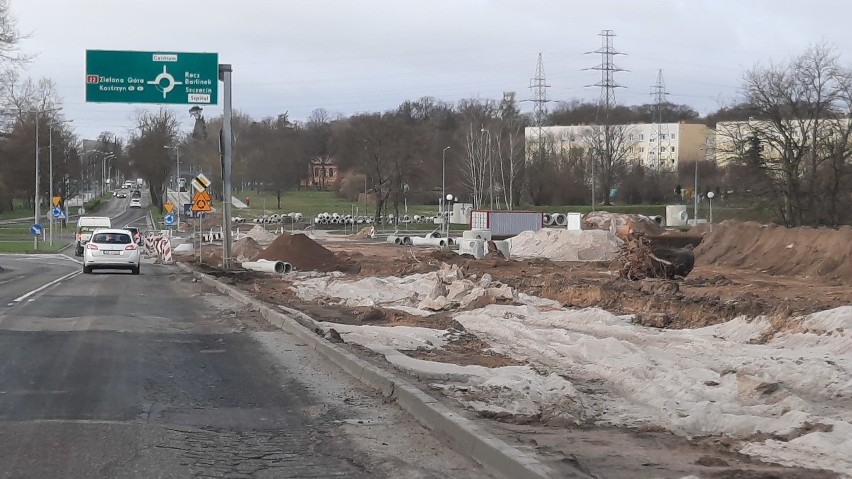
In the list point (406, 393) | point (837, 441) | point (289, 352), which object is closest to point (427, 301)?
point (289, 352)

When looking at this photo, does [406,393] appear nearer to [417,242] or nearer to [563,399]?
[563,399]

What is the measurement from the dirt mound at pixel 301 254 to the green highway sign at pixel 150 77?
7587 millimetres

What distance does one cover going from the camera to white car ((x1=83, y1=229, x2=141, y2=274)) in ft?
111

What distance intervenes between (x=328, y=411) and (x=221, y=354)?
4.49 metres

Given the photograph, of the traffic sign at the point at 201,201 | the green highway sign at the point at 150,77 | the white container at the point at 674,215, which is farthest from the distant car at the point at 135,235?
the white container at the point at 674,215

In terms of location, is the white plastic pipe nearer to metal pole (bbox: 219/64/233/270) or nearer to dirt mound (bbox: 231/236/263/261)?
dirt mound (bbox: 231/236/263/261)

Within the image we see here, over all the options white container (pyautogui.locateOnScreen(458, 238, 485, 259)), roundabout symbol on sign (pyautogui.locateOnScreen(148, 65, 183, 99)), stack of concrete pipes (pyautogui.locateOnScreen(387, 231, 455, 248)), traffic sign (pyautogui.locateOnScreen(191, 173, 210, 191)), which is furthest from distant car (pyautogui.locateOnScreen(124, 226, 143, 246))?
stack of concrete pipes (pyautogui.locateOnScreen(387, 231, 455, 248))

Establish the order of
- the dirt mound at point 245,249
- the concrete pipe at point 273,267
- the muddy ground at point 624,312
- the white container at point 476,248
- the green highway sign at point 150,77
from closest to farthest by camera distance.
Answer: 1. the muddy ground at point 624,312
2. the green highway sign at point 150,77
3. the concrete pipe at point 273,267
4. the white container at point 476,248
5. the dirt mound at point 245,249

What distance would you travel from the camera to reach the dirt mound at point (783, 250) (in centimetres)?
3197

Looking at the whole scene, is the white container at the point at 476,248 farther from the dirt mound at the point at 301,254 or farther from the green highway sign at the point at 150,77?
the green highway sign at the point at 150,77

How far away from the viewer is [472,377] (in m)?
10.4

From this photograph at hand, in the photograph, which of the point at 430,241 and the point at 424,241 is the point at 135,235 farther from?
the point at 424,241

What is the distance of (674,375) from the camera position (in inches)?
398

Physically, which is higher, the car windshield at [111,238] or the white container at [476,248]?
the car windshield at [111,238]
